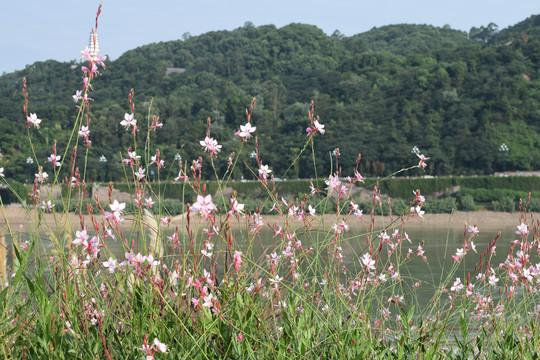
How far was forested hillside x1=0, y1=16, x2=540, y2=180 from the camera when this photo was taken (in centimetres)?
5000

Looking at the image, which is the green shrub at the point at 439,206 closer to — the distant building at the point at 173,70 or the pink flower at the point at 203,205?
the pink flower at the point at 203,205

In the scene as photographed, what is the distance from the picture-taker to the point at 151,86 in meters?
90.3

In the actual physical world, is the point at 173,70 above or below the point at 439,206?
above

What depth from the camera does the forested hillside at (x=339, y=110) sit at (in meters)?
50.0

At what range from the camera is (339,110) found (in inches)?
2507

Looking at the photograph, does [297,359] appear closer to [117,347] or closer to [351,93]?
[117,347]

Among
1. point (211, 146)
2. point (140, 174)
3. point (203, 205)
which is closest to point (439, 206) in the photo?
point (140, 174)

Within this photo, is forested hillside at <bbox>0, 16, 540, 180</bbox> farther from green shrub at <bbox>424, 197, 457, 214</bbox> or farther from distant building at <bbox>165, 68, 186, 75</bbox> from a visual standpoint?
distant building at <bbox>165, 68, 186, 75</bbox>

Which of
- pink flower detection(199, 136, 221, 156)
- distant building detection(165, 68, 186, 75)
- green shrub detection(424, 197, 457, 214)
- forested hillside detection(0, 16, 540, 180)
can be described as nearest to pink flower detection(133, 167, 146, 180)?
pink flower detection(199, 136, 221, 156)

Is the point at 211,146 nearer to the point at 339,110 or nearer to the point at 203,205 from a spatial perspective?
the point at 203,205

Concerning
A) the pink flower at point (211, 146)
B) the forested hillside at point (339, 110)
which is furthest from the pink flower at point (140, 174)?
the forested hillside at point (339, 110)

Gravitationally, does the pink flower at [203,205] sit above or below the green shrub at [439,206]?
above

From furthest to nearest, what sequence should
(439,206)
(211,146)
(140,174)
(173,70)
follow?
1. (173,70)
2. (439,206)
3. (140,174)
4. (211,146)

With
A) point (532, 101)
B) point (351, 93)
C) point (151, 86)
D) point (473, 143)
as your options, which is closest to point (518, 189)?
point (473, 143)
